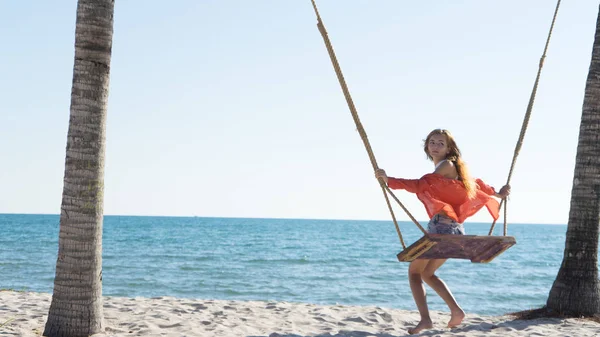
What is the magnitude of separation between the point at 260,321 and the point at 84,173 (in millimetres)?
2590

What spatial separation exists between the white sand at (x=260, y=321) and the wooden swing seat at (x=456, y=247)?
1.25 m

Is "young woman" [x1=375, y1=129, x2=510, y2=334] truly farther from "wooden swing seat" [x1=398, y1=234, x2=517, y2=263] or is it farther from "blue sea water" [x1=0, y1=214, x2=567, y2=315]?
"blue sea water" [x1=0, y1=214, x2=567, y2=315]

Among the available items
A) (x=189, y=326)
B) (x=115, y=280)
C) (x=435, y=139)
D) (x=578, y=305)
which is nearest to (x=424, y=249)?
(x=435, y=139)

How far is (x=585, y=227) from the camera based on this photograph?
7551mm

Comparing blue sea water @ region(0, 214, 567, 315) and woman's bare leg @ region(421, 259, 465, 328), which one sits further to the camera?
blue sea water @ region(0, 214, 567, 315)

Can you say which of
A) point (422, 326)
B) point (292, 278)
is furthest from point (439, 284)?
point (292, 278)

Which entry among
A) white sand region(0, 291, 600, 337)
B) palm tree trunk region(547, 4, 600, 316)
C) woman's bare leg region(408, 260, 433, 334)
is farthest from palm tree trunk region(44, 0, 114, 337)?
palm tree trunk region(547, 4, 600, 316)

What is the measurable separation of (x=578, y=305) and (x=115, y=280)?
52.8ft

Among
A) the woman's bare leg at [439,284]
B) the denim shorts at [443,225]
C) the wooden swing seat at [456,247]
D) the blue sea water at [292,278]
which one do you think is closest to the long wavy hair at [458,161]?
the denim shorts at [443,225]

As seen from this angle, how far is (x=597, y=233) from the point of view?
758 cm

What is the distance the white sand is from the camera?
6.63 meters

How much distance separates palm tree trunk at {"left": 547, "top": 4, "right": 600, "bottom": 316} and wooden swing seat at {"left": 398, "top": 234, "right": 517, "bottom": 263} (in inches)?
88.4

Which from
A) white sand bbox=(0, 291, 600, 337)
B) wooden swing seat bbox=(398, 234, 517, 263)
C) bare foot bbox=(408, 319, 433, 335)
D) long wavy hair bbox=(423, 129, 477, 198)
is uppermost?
long wavy hair bbox=(423, 129, 477, 198)

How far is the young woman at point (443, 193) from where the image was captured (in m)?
5.84
